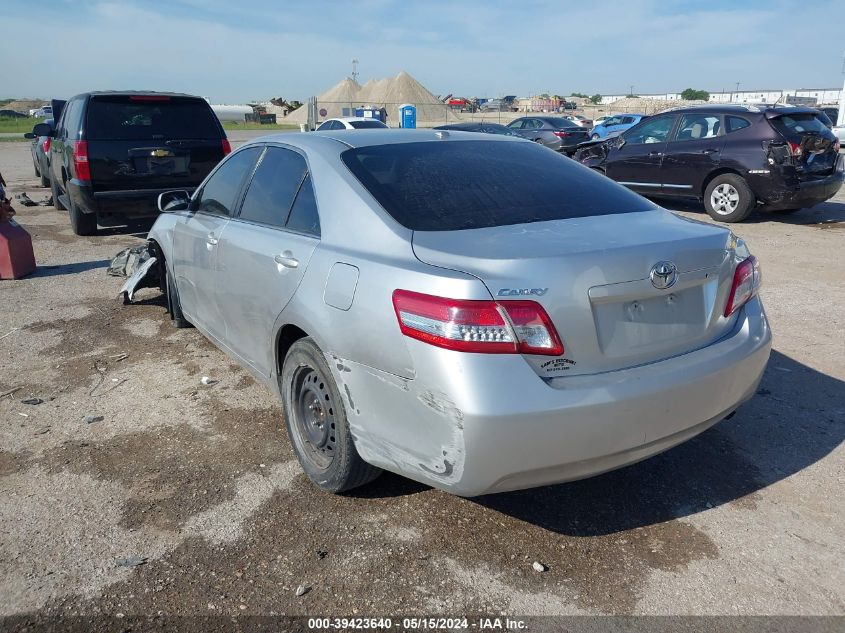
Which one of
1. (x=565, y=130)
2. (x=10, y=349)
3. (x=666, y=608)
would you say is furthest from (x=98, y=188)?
(x=565, y=130)

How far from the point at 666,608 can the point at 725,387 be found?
0.92 metres

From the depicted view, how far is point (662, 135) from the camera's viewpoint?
36.3ft

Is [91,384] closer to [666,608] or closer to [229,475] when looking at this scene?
[229,475]

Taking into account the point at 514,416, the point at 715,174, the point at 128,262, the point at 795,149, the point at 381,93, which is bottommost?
the point at 128,262

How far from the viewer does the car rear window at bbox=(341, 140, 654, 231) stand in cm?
289

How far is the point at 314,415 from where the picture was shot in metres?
3.19

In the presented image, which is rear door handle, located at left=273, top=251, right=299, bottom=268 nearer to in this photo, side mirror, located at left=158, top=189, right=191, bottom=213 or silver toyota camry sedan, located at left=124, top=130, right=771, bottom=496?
silver toyota camry sedan, located at left=124, top=130, right=771, bottom=496

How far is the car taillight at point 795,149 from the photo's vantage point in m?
9.26

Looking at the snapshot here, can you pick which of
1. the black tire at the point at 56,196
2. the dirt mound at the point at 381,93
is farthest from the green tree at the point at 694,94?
the black tire at the point at 56,196

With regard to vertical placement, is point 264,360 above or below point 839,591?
above

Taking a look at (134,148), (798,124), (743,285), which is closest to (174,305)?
(134,148)

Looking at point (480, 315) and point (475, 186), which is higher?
point (475, 186)

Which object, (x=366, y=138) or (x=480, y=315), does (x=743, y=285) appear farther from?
(x=366, y=138)

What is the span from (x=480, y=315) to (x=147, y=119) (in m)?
7.73
